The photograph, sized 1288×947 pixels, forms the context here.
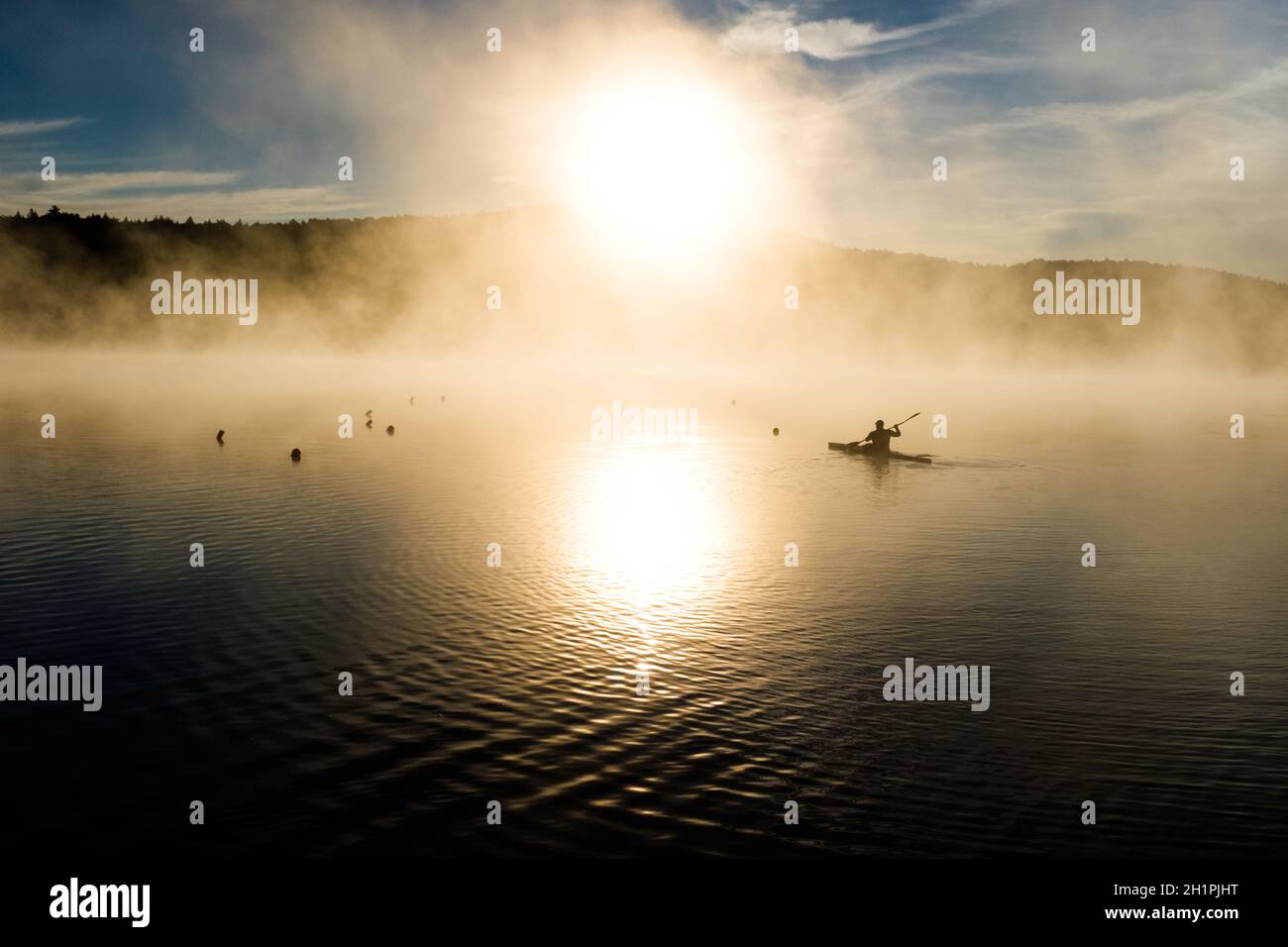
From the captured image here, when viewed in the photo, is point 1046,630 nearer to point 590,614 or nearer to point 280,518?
point 590,614

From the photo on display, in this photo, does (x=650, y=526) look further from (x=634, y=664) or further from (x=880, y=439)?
(x=880, y=439)

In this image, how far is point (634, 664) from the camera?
25.5m

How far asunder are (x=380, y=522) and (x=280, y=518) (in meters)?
5.33

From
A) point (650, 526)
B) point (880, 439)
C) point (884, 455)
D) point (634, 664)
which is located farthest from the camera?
point (884, 455)

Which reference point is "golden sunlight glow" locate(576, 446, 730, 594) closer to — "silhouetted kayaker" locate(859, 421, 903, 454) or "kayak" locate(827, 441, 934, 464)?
"kayak" locate(827, 441, 934, 464)

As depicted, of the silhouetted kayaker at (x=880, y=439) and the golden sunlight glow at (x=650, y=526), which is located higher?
the silhouetted kayaker at (x=880, y=439)

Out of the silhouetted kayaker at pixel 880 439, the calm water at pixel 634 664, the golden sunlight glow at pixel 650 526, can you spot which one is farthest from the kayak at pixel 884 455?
the calm water at pixel 634 664

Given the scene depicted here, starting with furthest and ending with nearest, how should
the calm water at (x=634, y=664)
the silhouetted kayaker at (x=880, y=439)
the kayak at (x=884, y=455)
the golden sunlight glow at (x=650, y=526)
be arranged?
the kayak at (x=884, y=455) → the silhouetted kayaker at (x=880, y=439) → the golden sunlight glow at (x=650, y=526) → the calm water at (x=634, y=664)

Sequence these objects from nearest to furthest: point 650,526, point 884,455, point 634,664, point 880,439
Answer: point 634,664, point 650,526, point 880,439, point 884,455

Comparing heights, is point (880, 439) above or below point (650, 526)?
above

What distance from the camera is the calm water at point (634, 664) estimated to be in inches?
664

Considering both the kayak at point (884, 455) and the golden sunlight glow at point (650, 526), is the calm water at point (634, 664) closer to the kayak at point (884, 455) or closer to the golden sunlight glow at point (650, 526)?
the golden sunlight glow at point (650, 526)

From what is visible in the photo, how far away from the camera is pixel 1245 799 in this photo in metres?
17.5

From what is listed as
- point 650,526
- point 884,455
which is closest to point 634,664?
point 650,526
